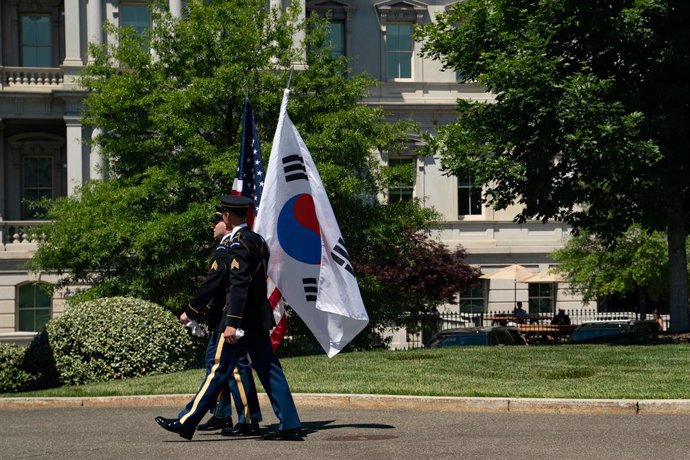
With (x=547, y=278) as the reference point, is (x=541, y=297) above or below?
below

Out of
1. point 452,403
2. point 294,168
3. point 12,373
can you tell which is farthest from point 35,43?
point 294,168

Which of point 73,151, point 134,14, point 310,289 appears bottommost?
point 310,289

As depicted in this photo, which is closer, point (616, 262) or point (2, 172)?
point (616, 262)

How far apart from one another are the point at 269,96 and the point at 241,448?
18.0 metres

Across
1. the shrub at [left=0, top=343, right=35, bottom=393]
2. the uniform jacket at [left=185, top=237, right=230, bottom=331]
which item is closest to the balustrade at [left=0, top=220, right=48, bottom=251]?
the shrub at [left=0, top=343, right=35, bottom=393]

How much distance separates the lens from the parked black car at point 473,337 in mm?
28000

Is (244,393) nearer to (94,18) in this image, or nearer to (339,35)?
(94,18)

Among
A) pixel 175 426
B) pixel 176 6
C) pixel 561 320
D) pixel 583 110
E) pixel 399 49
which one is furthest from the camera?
pixel 399 49

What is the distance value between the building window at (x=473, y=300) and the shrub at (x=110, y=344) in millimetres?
25918

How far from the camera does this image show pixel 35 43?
152ft

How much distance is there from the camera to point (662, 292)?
47656 mm

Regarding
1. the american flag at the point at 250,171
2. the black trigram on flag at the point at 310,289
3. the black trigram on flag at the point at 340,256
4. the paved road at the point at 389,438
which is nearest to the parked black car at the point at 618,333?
the paved road at the point at 389,438

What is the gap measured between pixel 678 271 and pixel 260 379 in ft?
58.3

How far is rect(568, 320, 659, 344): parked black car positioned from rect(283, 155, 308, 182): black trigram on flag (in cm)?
1407
